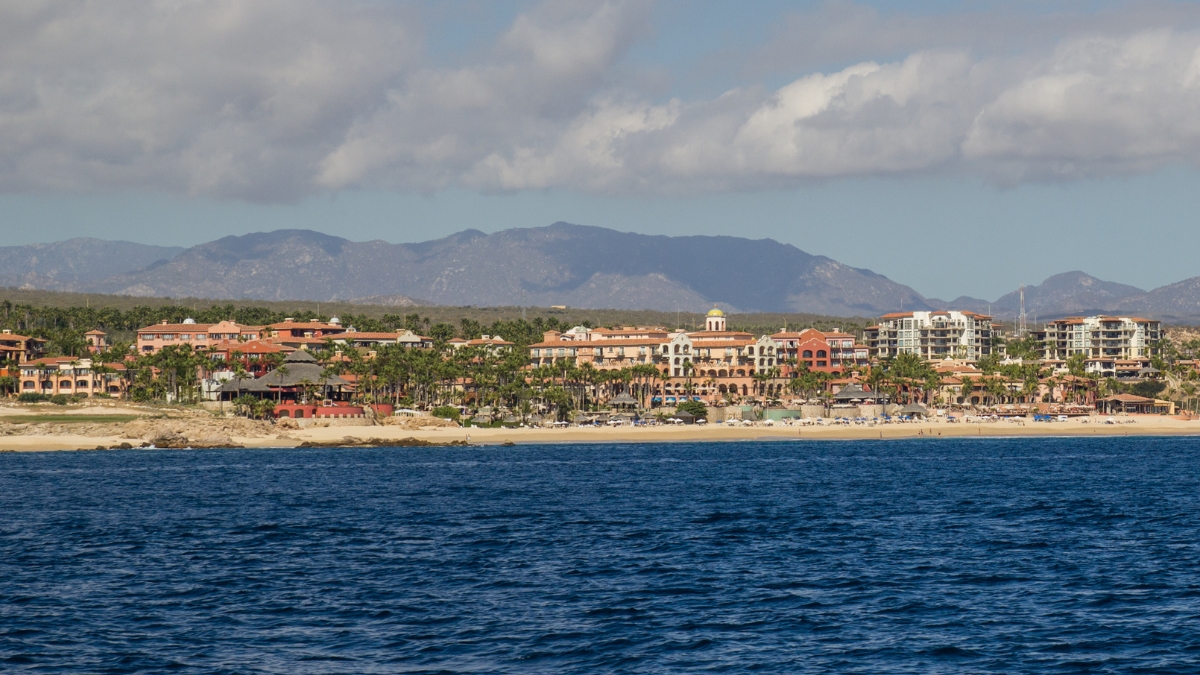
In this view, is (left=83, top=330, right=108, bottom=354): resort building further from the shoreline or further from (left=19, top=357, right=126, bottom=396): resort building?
the shoreline

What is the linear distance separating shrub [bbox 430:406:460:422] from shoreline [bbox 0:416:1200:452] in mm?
6681

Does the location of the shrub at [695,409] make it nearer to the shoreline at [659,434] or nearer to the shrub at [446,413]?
the shoreline at [659,434]

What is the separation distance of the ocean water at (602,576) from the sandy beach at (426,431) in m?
50.5

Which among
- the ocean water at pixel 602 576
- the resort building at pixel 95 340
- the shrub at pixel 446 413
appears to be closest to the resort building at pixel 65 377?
the resort building at pixel 95 340

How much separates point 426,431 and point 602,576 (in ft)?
348

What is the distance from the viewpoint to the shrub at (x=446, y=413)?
156000 millimetres

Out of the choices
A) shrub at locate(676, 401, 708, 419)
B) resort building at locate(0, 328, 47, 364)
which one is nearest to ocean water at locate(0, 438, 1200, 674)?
shrub at locate(676, 401, 708, 419)

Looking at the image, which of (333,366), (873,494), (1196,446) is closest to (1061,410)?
(1196,446)

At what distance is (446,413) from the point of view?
156875 mm

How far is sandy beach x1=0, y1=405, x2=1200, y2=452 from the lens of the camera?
5167 inches

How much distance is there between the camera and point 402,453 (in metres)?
122

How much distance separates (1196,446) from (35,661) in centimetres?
12420

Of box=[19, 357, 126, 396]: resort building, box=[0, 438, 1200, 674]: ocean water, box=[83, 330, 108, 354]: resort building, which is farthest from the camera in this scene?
box=[83, 330, 108, 354]: resort building

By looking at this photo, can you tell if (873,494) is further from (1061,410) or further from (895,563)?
(1061,410)
